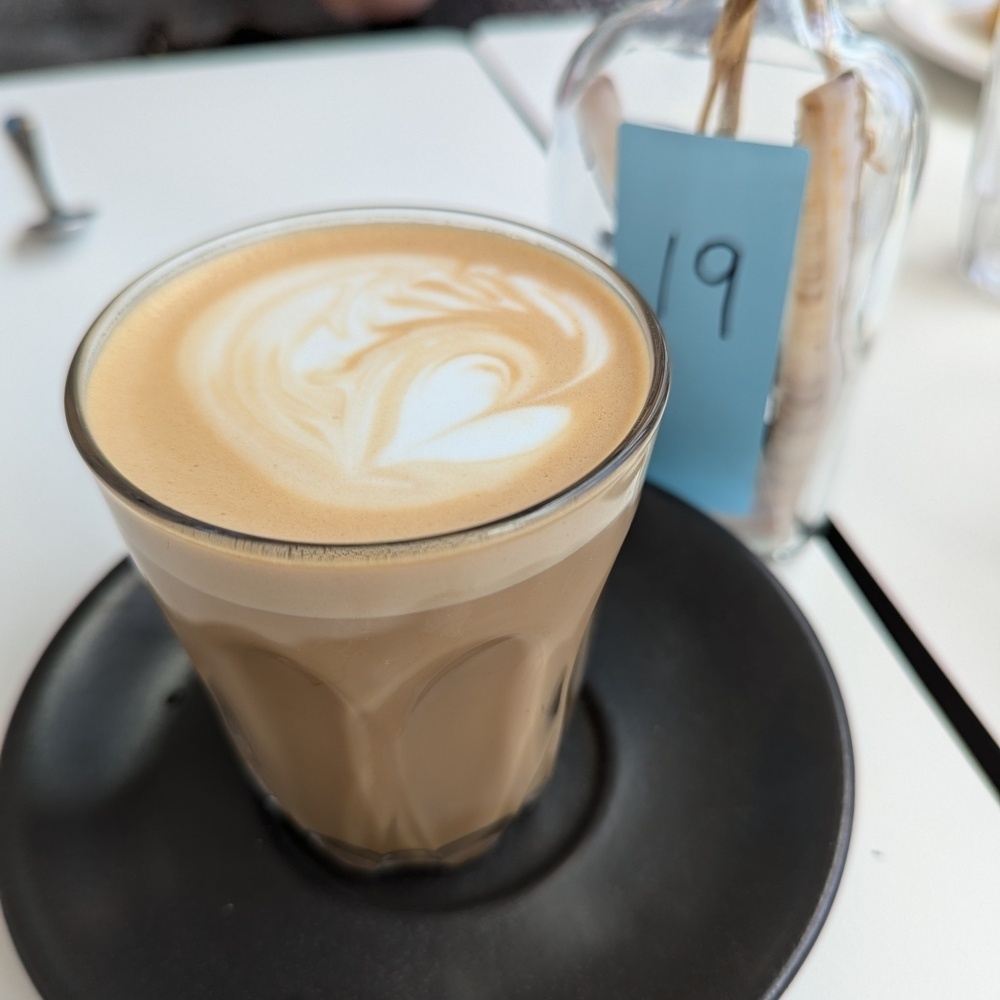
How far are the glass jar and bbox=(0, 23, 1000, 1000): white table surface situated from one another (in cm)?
10

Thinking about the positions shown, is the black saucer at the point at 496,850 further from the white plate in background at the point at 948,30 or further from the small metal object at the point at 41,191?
the white plate in background at the point at 948,30

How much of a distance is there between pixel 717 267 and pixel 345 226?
0.68ft

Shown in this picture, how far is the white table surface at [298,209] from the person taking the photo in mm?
436

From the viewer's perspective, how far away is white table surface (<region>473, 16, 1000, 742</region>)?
559 millimetres

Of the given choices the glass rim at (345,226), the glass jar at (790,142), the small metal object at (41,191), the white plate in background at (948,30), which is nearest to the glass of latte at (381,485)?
the glass rim at (345,226)

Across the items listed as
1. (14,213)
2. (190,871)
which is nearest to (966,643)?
(190,871)

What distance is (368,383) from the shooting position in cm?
44

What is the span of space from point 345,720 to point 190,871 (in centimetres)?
11

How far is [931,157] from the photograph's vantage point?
1.03 meters

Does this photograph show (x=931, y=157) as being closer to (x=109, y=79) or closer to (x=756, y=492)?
(x=756, y=492)

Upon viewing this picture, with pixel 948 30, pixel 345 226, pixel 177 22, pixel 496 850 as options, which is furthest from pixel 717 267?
pixel 177 22

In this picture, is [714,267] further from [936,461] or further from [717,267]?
[936,461]

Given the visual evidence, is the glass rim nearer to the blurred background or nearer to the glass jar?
the glass jar

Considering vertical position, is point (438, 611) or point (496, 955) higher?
point (438, 611)
